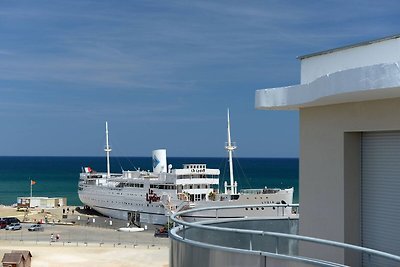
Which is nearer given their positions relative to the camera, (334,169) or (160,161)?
(334,169)

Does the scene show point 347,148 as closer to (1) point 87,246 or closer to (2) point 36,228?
(1) point 87,246

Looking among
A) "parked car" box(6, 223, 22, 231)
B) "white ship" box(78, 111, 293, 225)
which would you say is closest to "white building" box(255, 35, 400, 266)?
"white ship" box(78, 111, 293, 225)

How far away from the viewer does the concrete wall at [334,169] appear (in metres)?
7.01

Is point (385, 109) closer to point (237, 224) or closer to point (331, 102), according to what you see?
point (331, 102)

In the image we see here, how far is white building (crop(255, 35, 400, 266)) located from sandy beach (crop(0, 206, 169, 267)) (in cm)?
2996

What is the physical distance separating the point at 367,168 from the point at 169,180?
2329 inches

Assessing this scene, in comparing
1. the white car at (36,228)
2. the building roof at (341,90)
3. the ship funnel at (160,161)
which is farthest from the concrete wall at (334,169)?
the ship funnel at (160,161)

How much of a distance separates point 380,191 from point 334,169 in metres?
0.68

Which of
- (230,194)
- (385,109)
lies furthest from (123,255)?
(385,109)

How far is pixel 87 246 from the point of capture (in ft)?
149

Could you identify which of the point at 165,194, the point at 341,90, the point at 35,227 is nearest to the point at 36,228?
the point at 35,227

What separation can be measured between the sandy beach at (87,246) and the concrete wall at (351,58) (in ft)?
98.5

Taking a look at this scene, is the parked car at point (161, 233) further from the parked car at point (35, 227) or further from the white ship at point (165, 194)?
the parked car at point (35, 227)

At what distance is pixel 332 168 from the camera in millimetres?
7473
